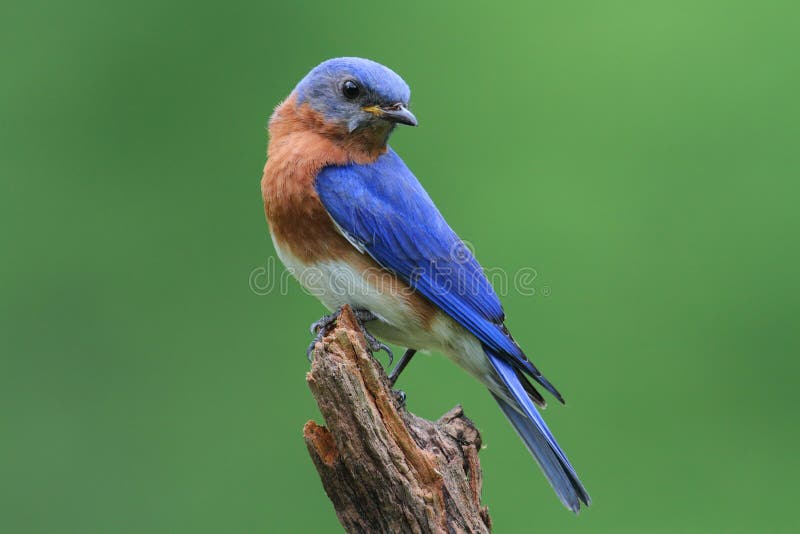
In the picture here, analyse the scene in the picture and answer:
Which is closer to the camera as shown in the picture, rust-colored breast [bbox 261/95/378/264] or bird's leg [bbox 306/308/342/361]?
bird's leg [bbox 306/308/342/361]

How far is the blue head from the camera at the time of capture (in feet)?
15.9

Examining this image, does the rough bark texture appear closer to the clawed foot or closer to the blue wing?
the clawed foot

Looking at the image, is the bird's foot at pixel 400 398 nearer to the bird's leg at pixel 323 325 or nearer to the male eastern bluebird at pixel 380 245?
the male eastern bluebird at pixel 380 245

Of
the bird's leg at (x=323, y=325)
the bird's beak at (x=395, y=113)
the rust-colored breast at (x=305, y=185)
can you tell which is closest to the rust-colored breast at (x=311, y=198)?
the rust-colored breast at (x=305, y=185)

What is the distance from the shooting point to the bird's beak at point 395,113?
4.79 meters

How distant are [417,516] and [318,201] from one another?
1652 mm

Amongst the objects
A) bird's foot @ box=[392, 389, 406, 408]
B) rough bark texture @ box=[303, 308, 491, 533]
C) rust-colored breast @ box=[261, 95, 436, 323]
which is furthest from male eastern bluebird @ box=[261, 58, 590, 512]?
rough bark texture @ box=[303, 308, 491, 533]

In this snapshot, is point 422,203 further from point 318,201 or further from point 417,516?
point 417,516

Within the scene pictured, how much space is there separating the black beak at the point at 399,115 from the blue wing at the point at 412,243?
11.5 inches

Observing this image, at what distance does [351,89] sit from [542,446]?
210cm

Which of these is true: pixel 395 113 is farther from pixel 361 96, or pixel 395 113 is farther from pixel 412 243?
pixel 412 243

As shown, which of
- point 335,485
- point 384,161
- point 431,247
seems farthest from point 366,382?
point 384,161

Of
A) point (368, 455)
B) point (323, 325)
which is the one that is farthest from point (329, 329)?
point (368, 455)

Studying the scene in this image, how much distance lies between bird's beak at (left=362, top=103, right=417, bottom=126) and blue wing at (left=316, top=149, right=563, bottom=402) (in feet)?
0.94
